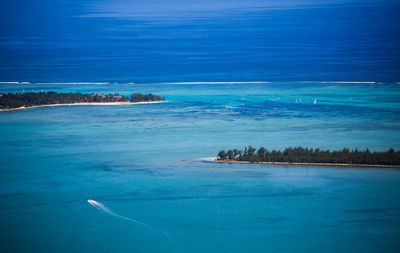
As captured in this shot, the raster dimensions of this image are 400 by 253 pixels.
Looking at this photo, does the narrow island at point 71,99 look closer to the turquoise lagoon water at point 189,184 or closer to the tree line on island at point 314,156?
the turquoise lagoon water at point 189,184

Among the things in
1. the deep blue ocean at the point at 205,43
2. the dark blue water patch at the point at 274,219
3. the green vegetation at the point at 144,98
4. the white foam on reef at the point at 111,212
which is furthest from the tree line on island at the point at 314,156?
the deep blue ocean at the point at 205,43

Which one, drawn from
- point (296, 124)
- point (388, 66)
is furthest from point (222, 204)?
point (388, 66)

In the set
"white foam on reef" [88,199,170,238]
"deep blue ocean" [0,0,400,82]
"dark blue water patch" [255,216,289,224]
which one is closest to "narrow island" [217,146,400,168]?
"dark blue water patch" [255,216,289,224]

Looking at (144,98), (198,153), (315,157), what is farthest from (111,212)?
(144,98)

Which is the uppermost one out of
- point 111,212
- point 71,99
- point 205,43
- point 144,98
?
point 205,43

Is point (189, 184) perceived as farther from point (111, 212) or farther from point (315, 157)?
point (315, 157)

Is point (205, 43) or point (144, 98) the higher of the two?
point (205, 43)
